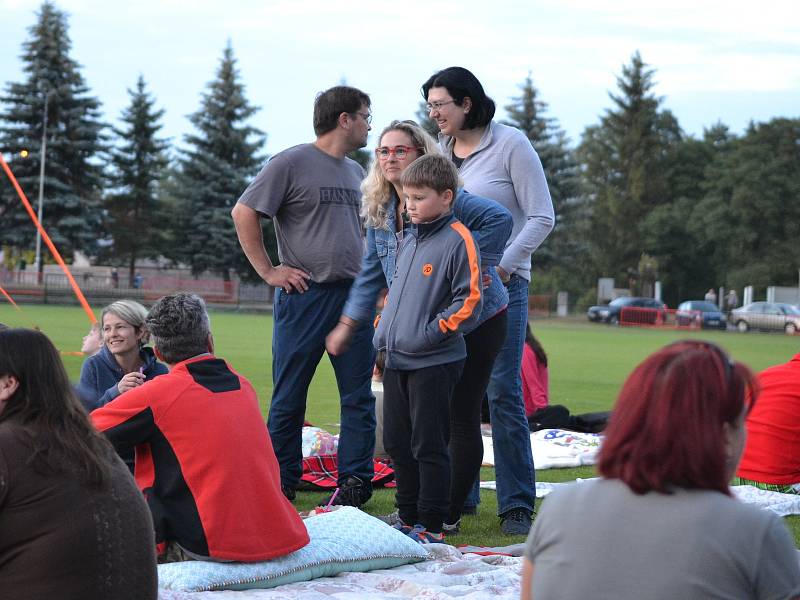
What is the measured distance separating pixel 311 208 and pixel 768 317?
138 ft

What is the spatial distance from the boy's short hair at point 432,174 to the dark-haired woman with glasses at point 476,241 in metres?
0.24

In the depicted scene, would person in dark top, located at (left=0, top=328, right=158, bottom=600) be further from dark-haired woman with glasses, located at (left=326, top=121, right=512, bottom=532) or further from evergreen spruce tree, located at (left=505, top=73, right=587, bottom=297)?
evergreen spruce tree, located at (left=505, top=73, right=587, bottom=297)

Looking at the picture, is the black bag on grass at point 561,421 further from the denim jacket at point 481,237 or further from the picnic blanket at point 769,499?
A: the denim jacket at point 481,237

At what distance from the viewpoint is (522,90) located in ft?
205

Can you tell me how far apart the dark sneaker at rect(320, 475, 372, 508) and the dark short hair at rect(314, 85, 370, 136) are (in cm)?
184

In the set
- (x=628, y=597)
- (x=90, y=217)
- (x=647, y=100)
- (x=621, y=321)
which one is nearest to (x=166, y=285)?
(x=90, y=217)

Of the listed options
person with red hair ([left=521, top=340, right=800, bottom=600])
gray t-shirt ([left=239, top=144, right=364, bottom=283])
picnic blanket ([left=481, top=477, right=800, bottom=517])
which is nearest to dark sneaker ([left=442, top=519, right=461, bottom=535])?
picnic blanket ([left=481, top=477, right=800, bottom=517])

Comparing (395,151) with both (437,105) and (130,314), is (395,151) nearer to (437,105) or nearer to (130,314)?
(437,105)

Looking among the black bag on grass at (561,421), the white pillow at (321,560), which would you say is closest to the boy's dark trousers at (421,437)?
the white pillow at (321,560)

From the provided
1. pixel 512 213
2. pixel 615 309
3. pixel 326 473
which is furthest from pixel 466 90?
pixel 615 309

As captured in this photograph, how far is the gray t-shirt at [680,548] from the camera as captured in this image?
202cm

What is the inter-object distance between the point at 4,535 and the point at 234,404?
5.16ft

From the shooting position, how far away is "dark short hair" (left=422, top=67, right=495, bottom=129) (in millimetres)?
5641

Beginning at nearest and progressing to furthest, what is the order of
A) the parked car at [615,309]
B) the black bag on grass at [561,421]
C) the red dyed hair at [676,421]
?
the red dyed hair at [676,421], the black bag on grass at [561,421], the parked car at [615,309]
